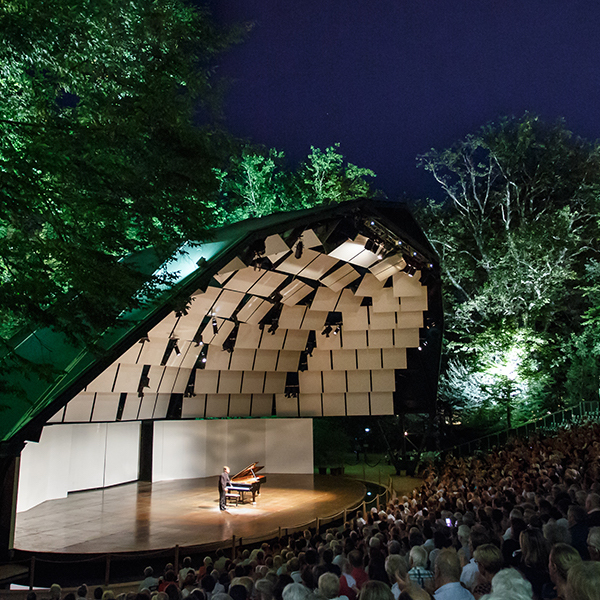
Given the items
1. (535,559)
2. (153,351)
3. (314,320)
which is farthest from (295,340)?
(535,559)

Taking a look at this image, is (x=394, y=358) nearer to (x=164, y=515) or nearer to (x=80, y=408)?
(x=164, y=515)

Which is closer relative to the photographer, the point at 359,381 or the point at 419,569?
the point at 419,569

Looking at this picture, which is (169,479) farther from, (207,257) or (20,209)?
(20,209)

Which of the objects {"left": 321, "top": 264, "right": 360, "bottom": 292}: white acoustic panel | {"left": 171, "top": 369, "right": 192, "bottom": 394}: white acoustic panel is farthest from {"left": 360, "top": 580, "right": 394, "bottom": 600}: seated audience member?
{"left": 171, "top": 369, "right": 192, "bottom": 394}: white acoustic panel

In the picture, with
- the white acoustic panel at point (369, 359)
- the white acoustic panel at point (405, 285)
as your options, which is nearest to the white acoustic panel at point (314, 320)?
the white acoustic panel at point (369, 359)

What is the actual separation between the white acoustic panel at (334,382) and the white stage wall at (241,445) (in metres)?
1.47

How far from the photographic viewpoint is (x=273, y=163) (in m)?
26.9

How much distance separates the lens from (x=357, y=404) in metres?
20.5

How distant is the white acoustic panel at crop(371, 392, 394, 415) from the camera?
2023 cm

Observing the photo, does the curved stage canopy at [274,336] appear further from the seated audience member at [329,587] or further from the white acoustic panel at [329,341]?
the seated audience member at [329,587]

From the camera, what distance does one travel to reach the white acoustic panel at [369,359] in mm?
19859

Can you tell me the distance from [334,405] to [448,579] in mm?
17435

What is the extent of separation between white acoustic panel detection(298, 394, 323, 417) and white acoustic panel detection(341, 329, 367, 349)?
9.09ft

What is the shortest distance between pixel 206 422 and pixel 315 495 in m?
6.66
